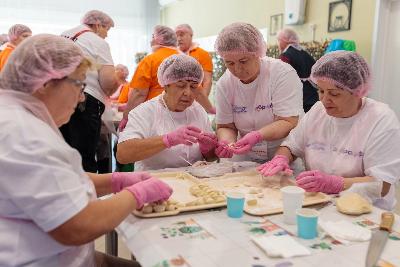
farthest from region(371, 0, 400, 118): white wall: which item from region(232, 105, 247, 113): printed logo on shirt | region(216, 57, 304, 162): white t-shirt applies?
region(232, 105, 247, 113): printed logo on shirt

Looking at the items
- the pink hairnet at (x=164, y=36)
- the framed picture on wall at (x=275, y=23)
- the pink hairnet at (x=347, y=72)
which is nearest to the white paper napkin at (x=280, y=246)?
the pink hairnet at (x=347, y=72)

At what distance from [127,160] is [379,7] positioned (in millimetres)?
3334

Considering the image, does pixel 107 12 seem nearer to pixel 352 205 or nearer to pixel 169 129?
pixel 169 129

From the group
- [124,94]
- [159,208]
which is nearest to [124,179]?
[159,208]

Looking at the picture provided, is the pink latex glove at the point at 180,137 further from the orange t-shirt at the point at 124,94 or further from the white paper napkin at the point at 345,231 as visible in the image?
the orange t-shirt at the point at 124,94

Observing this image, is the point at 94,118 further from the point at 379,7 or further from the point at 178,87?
the point at 379,7

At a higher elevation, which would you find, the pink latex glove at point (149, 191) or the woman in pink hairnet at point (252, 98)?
the woman in pink hairnet at point (252, 98)

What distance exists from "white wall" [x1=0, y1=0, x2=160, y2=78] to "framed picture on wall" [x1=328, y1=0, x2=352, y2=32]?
15.9 ft

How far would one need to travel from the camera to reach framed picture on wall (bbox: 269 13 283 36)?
5.40 meters

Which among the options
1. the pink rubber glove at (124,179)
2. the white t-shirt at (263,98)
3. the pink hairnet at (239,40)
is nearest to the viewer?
the pink rubber glove at (124,179)

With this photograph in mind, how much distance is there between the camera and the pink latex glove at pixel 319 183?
158 centimetres

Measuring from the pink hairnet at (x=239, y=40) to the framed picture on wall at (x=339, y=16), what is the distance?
2697 millimetres

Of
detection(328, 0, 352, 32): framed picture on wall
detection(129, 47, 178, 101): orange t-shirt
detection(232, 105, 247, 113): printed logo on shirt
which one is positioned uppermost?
detection(328, 0, 352, 32): framed picture on wall

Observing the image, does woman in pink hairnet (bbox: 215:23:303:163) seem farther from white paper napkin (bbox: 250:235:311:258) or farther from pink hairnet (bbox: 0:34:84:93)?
pink hairnet (bbox: 0:34:84:93)
